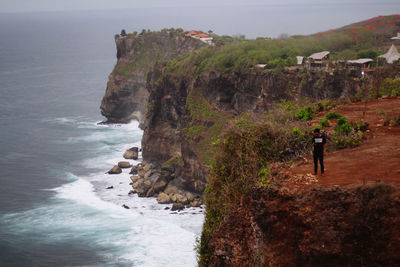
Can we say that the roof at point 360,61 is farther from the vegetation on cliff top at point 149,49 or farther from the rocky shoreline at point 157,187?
the vegetation on cliff top at point 149,49

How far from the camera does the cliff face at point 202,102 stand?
148 feet

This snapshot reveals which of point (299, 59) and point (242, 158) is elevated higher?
point (299, 59)

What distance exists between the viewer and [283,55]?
184 feet

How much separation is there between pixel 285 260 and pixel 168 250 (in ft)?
89.3

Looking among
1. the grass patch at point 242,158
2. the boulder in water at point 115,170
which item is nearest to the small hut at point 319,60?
the boulder in water at point 115,170

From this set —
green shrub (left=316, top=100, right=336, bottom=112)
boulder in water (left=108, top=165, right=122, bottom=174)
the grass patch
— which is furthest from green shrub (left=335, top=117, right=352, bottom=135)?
boulder in water (left=108, top=165, right=122, bottom=174)

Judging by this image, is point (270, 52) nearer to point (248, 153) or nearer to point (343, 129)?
point (343, 129)

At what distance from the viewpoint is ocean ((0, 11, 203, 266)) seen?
39469mm

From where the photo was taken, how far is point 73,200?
51.6 m

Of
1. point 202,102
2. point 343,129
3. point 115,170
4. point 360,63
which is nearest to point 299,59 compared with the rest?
point 360,63

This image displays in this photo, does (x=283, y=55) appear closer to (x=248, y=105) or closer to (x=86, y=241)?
(x=248, y=105)

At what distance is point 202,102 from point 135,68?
113ft

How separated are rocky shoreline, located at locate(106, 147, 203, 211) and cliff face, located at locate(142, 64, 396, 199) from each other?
640 mm

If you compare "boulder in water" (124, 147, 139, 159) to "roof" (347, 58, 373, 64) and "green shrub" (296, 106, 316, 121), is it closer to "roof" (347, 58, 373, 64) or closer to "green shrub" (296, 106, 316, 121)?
"roof" (347, 58, 373, 64)
